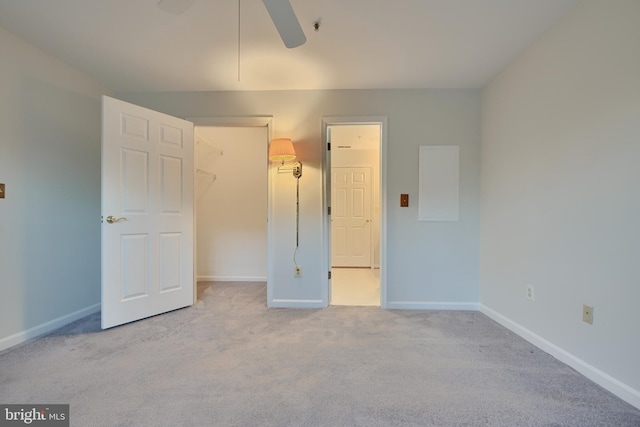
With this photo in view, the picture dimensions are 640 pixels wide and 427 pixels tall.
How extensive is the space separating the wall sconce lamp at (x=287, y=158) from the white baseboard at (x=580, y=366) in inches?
77.9

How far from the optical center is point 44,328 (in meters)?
2.10

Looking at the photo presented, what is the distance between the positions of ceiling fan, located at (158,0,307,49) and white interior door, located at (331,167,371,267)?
3.65m

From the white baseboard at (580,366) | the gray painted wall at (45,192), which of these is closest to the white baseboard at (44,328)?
the gray painted wall at (45,192)

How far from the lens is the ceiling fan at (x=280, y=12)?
121 centimetres

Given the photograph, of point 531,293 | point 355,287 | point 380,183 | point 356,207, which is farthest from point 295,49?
point 356,207

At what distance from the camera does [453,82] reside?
256 centimetres

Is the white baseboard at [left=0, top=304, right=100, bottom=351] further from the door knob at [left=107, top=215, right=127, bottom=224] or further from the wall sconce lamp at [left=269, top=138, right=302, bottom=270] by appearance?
the wall sconce lamp at [left=269, top=138, right=302, bottom=270]

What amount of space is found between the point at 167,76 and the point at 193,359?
97.7 inches

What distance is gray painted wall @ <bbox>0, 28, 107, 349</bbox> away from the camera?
1913 millimetres

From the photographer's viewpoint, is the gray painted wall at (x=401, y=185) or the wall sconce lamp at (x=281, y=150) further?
the gray painted wall at (x=401, y=185)

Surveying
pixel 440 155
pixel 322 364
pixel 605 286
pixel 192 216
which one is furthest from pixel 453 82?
pixel 192 216

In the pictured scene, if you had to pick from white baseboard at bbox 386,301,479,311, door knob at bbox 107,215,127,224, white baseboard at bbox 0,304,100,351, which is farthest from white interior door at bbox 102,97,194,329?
white baseboard at bbox 386,301,479,311

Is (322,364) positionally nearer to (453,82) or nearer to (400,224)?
(400,224)

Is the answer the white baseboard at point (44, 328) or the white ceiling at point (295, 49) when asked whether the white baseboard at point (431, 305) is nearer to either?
the white ceiling at point (295, 49)
